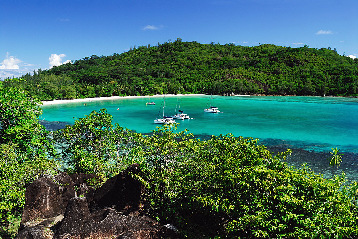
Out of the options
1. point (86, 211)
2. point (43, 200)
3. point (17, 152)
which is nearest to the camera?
point (86, 211)

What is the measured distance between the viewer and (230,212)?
814 cm

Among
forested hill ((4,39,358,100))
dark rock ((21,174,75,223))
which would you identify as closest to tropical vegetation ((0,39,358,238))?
dark rock ((21,174,75,223))

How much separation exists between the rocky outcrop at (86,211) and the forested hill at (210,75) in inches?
3624

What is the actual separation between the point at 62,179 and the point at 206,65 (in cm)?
17057

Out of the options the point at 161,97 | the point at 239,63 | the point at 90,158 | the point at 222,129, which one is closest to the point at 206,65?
the point at 239,63

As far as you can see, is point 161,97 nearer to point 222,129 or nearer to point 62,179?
point 222,129

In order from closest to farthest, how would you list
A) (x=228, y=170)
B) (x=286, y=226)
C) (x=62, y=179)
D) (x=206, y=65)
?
(x=286, y=226), (x=228, y=170), (x=62, y=179), (x=206, y=65)

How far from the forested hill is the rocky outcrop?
9205 centimetres

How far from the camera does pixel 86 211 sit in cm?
1026

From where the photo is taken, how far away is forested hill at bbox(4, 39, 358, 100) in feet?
405

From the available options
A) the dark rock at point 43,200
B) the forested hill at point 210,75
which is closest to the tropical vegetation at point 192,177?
the dark rock at point 43,200

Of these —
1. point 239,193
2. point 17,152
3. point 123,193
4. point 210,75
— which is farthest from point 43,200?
point 210,75

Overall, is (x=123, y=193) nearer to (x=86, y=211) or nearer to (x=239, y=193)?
(x=86, y=211)

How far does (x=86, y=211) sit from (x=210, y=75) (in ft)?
503
